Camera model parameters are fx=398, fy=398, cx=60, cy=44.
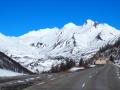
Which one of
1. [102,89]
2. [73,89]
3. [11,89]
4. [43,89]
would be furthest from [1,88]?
[102,89]

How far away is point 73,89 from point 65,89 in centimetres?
50

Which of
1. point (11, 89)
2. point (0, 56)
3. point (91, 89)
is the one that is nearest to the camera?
point (11, 89)

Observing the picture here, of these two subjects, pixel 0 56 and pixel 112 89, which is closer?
pixel 112 89

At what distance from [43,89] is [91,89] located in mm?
3074

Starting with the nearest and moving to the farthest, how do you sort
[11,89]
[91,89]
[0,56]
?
[11,89], [91,89], [0,56]

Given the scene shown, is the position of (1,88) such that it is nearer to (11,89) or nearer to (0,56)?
(11,89)

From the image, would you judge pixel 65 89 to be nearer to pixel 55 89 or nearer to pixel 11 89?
pixel 55 89

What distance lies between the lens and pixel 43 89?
24.0m

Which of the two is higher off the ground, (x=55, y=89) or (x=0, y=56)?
(x=0, y=56)

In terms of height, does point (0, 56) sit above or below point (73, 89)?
above

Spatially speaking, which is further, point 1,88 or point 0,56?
point 0,56

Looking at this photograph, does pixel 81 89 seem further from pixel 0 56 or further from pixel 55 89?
pixel 0 56

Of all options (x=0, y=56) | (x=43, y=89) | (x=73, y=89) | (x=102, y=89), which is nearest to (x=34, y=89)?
(x=43, y=89)

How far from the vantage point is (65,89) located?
2456 centimetres
